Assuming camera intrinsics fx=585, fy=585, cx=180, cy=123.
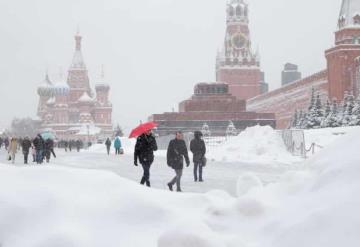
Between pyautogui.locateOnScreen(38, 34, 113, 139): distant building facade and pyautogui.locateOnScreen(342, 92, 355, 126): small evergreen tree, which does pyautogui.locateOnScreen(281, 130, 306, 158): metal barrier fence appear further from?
pyautogui.locateOnScreen(38, 34, 113, 139): distant building facade

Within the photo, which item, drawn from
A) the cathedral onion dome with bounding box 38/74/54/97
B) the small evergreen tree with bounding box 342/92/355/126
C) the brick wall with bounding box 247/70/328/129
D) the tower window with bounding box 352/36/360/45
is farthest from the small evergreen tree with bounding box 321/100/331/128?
the cathedral onion dome with bounding box 38/74/54/97

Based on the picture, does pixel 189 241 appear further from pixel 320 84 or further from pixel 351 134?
pixel 320 84

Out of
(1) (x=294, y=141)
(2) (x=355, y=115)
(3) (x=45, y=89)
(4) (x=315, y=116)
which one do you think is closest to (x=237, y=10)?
(3) (x=45, y=89)

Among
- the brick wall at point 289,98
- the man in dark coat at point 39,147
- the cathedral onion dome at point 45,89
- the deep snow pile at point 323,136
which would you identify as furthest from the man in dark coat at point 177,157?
the cathedral onion dome at point 45,89

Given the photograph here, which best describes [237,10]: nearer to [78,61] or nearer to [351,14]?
[78,61]

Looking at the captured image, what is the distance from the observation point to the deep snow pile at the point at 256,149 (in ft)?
72.9

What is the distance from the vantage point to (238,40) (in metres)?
101

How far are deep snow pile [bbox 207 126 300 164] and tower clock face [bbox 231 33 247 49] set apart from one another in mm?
75796

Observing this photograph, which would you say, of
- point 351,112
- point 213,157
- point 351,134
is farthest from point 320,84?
point 351,134

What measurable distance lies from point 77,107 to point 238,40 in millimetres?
31414

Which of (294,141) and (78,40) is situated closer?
(294,141)

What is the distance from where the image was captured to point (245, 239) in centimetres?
452

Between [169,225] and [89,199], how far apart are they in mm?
795

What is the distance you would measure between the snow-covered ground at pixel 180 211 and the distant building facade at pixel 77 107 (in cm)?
9323
